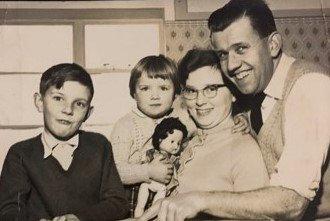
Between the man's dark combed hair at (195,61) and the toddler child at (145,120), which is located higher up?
the man's dark combed hair at (195,61)

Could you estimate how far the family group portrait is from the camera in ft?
5.40

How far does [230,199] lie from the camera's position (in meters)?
1.61

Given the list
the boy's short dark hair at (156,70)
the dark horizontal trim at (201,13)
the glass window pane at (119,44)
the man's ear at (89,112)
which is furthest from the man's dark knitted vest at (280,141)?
the man's ear at (89,112)

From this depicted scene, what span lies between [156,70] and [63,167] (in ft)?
1.49

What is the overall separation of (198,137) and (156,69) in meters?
0.27

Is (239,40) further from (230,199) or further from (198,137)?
(230,199)

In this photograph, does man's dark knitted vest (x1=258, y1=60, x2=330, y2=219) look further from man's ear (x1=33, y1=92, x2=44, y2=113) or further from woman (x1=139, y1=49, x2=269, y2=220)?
man's ear (x1=33, y1=92, x2=44, y2=113)

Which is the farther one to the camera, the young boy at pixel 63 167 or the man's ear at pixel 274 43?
the man's ear at pixel 274 43

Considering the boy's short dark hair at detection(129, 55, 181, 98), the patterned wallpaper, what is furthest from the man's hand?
A: the patterned wallpaper

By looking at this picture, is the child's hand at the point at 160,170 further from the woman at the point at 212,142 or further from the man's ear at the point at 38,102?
the man's ear at the point at 38,102

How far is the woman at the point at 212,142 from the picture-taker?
65.7 inches

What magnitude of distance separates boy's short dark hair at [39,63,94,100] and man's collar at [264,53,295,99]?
0.61 metres

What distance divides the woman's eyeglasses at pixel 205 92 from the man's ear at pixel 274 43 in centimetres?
21

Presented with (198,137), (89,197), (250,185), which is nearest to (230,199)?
(250,185)
